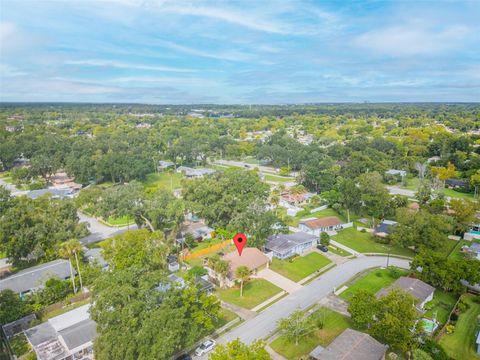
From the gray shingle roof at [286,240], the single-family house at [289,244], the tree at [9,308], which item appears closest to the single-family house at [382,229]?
the single-family house at [289,244]

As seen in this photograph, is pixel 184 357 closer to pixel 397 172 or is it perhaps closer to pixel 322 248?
pixel 322 248

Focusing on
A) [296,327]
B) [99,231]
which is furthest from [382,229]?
[99,231]

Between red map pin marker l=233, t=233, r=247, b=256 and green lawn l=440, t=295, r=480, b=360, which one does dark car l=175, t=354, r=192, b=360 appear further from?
green lawn l=440, t=295, r=480, b=360

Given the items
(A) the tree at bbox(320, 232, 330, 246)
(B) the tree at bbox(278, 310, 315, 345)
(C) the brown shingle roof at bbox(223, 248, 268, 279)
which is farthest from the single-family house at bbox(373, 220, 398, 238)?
(B) the tree at bbox(278, 310, 315, 345)

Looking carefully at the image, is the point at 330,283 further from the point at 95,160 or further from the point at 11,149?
the point at 11,149

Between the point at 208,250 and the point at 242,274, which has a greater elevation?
the point at 242,274

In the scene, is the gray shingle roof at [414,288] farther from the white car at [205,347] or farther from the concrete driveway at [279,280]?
the white car at [205,347]
